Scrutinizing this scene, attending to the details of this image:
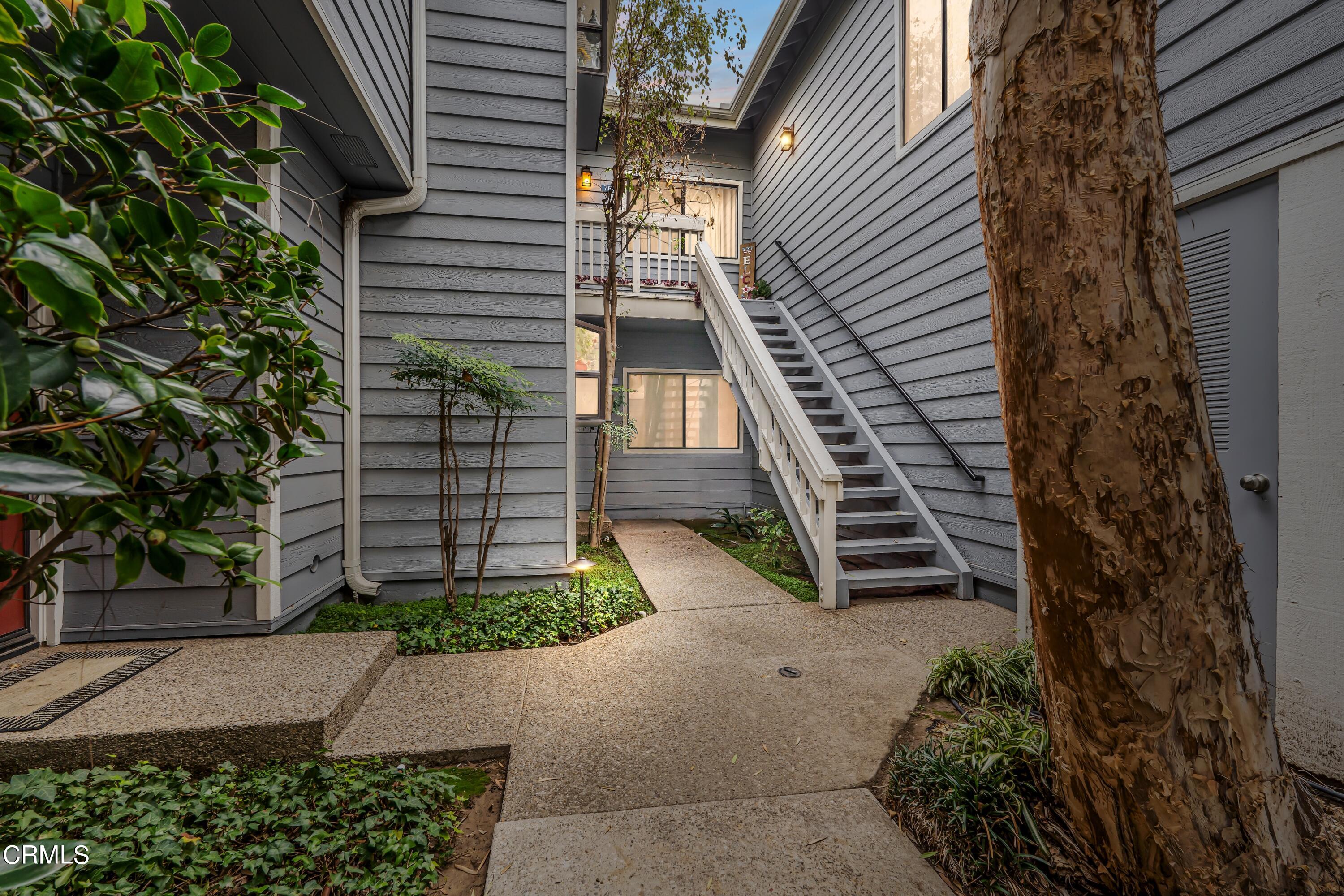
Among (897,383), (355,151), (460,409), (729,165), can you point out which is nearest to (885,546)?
(897,383)

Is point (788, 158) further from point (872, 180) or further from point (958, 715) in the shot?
point (958, 715)

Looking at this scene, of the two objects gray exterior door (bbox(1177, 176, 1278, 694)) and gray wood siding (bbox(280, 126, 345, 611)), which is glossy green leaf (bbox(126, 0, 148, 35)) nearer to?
gray wood siding (bbox(280, 126, 345, 611))

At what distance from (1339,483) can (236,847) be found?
133 inches

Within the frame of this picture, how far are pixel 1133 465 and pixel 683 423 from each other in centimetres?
625

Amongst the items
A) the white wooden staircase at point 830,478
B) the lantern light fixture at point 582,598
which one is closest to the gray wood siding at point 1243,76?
the white wooden staircase at point 830,478

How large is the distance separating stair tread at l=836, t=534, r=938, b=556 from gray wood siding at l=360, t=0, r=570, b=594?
1.94 m

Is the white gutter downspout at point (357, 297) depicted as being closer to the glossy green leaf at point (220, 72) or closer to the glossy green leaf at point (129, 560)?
the glossy green leaf at point (220, 72)

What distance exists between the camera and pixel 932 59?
4.08 m

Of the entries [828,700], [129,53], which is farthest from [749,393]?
[129,53]

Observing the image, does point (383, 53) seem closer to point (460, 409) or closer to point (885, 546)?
→ point (460, 409)

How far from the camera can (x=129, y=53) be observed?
652mm

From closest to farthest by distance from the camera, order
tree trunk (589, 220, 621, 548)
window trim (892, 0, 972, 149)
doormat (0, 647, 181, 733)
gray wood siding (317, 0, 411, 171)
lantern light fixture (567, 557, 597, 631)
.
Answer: doormat (0, 647, 181, 733) < gray wood siding (317, 0, 411, 171) < lantern light fixture (567, 557, 597, 631) < window trim (892, 0, 972, 149) < tree trunk (589, 220, 621, 548)

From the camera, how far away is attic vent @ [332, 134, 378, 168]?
109 inches

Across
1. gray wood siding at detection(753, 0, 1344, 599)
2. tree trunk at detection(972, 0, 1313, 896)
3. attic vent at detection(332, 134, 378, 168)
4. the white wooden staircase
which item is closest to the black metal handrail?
gray wood siding at detection(753, 0, 1344, 599)
